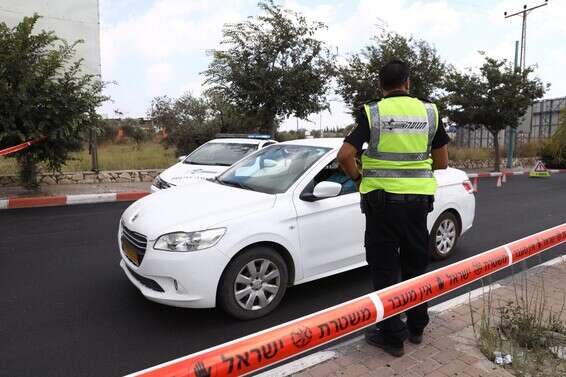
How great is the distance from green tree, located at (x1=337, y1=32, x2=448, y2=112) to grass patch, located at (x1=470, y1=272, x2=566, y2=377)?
1597 cm

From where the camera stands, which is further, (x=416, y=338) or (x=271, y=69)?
(x=271, y=69)

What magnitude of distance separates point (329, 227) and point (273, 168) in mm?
891

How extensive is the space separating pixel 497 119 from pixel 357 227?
1908 cm

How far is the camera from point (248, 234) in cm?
375

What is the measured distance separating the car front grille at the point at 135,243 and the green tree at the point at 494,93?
65.2 ft

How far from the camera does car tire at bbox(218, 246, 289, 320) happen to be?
12.3ft

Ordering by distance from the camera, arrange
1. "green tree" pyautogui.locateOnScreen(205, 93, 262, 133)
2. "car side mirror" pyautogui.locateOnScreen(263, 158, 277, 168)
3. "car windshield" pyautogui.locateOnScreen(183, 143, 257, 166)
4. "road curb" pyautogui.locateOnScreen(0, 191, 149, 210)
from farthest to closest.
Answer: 1. "green tree" pyautogui.locateOnScreen(205, 93, 262, 133)
2. "road curb" pyautogui.locateOnScreen(0, 191, 149, 210)
3. "car windshield" pyautogui.locateOnScreen(183, 143, 257, 166)
4. "car side mirror" pyautogui.locateOnScreen(263, 158, 277, 168)

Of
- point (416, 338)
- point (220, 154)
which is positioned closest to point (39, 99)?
point (220, 154)

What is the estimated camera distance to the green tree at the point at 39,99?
9367 mm

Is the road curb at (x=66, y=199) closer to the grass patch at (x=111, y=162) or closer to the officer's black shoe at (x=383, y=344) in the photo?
the grass patch at (x=111, y=162)

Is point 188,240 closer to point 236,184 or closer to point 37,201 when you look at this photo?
point 236,184

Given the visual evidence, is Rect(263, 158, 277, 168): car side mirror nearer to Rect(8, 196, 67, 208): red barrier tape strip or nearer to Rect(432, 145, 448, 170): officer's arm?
Rect(432, 145, 448, 170): officer's arm

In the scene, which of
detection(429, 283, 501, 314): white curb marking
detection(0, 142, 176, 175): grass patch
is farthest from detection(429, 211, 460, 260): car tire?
detection(0, 142, 176, 175): grass patch

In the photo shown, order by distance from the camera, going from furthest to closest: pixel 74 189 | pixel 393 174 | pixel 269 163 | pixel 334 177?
pixel 74 189
pixel 269 163
pixel 334 177
pixel 393 174
